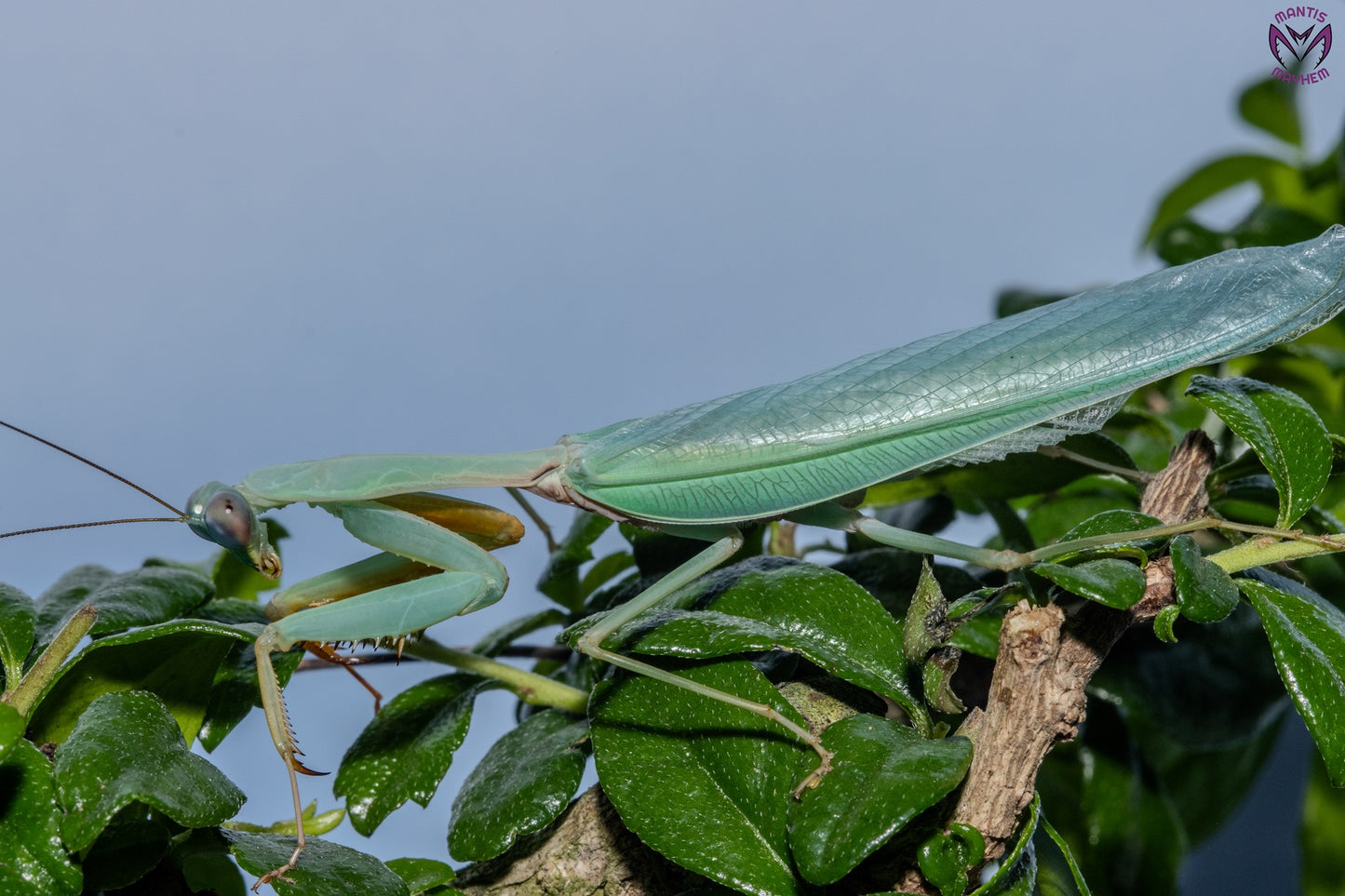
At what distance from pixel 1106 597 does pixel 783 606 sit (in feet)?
1.21

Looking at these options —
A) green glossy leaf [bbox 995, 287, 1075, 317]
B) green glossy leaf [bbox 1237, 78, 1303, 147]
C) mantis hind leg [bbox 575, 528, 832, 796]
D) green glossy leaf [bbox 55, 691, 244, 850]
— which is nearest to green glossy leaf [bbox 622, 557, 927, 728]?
mantis hind leg [bbox 575, 528, 832, 796]

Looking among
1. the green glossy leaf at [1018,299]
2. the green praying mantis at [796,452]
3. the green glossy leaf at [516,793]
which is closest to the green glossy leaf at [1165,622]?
the green praying mantis at [796,452]

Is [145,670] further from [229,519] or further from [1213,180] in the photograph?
[1213,180]

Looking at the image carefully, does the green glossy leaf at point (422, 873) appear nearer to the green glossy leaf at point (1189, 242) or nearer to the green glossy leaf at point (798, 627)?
the green glossy leaf at point (798, 627)

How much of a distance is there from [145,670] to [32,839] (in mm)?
269

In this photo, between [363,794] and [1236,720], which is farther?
[1236,720]

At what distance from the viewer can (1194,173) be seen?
2.45 metres

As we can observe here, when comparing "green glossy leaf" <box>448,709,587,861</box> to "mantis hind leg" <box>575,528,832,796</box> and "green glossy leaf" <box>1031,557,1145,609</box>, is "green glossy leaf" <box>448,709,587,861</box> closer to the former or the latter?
"mantis hind leg" <box>575,528,832,796</box>

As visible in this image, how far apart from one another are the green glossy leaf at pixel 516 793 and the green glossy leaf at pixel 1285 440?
30.4 inches

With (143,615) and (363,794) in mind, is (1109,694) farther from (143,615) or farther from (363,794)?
(143,615)

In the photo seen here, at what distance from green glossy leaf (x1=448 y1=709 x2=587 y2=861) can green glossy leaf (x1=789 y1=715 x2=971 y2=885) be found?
29cm

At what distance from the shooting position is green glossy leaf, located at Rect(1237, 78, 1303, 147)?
230cm

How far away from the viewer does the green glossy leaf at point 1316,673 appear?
3.03ft

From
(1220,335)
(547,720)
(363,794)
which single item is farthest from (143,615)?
(1220,335)
